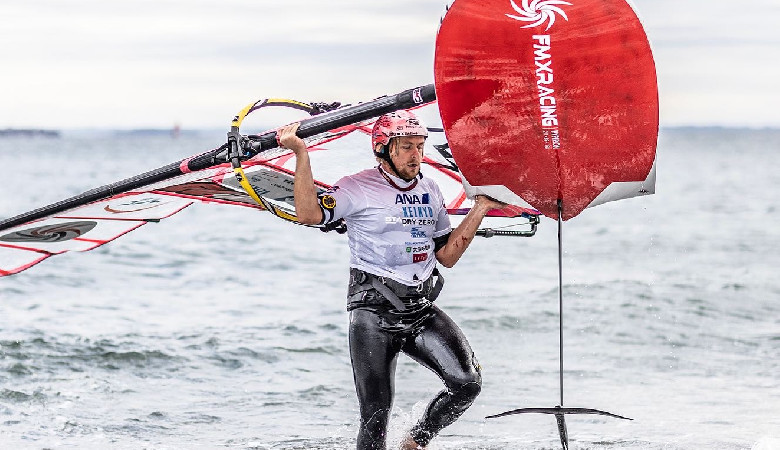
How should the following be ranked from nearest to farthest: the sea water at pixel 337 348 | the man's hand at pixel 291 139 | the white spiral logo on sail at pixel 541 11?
1. the white spiral logo on sail at pixel 541 11
2. the man's hand at pixel 291 139
3. the sea water at pixel 337 348

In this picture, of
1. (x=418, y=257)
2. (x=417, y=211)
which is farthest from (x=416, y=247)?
(x=417, y=211)

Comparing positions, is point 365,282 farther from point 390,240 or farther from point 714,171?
point 714,171

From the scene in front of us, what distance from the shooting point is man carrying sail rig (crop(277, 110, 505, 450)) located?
5.21 metres

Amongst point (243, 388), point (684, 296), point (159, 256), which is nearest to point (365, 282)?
point (243, 388)

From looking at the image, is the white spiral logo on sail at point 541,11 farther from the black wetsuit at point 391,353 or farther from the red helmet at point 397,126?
the black wetsuit at point 391,353

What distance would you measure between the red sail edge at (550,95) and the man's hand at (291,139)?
634 millimetres

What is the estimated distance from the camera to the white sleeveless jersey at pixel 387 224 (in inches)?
206

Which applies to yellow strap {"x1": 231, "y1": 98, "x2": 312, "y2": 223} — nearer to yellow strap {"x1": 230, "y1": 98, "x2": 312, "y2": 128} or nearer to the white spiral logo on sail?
yellow strap {"x1": 230, "y1": 98, "x2": 312, "y2": 128}

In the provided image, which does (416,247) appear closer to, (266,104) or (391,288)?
(391,288)

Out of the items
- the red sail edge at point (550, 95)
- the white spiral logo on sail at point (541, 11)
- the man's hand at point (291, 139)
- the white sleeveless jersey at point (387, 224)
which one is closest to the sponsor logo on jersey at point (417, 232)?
the white sleeveless jersey at point (387, 224)

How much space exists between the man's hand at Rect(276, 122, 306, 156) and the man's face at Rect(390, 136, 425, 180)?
18.5 inches

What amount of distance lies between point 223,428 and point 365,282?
2849 millimetres

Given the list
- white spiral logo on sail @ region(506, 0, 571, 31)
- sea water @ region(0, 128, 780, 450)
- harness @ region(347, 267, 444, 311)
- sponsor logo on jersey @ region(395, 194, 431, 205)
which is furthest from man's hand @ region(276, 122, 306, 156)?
sea water @ region(0, 128, 780, 450)

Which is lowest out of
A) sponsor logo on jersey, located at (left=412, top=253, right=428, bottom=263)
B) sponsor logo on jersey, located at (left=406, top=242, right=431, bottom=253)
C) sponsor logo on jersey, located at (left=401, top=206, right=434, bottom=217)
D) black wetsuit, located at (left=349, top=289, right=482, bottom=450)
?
black wetsuit, located at (left=349, top=289, right=482, bottom=450)
